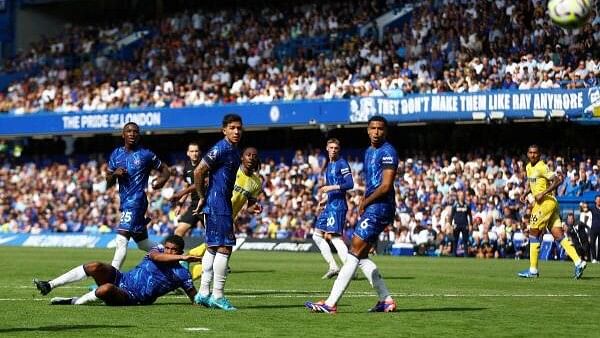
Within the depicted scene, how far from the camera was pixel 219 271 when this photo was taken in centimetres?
1507

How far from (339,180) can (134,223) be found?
16.7 ft

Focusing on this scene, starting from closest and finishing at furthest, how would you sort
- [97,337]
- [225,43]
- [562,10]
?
[97,337] < [562,10] < [225,43]

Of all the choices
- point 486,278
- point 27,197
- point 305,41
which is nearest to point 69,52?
point 27,197

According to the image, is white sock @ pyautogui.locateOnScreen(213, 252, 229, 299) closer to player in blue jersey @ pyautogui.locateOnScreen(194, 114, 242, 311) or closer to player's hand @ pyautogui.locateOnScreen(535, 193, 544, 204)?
player in blue jersey @ pyautogui.locateOnScreen(194, 114, 242, 311)

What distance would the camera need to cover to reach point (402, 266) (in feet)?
95.6

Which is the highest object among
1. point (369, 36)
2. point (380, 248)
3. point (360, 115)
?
point (369, 36)

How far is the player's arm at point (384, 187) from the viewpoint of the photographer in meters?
14.4

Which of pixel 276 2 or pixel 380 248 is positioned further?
pixel 276 2

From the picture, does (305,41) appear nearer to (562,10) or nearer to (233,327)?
(562,10)

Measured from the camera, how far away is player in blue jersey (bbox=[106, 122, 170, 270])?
1833 centimetres

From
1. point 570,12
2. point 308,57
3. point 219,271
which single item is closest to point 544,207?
point 570,12

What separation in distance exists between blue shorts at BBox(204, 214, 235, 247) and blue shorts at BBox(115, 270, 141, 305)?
117cm

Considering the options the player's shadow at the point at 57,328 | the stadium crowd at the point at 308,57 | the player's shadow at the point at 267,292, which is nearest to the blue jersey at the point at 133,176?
the player's shadow at the point at 267,292

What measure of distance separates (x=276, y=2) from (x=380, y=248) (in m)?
19.0
